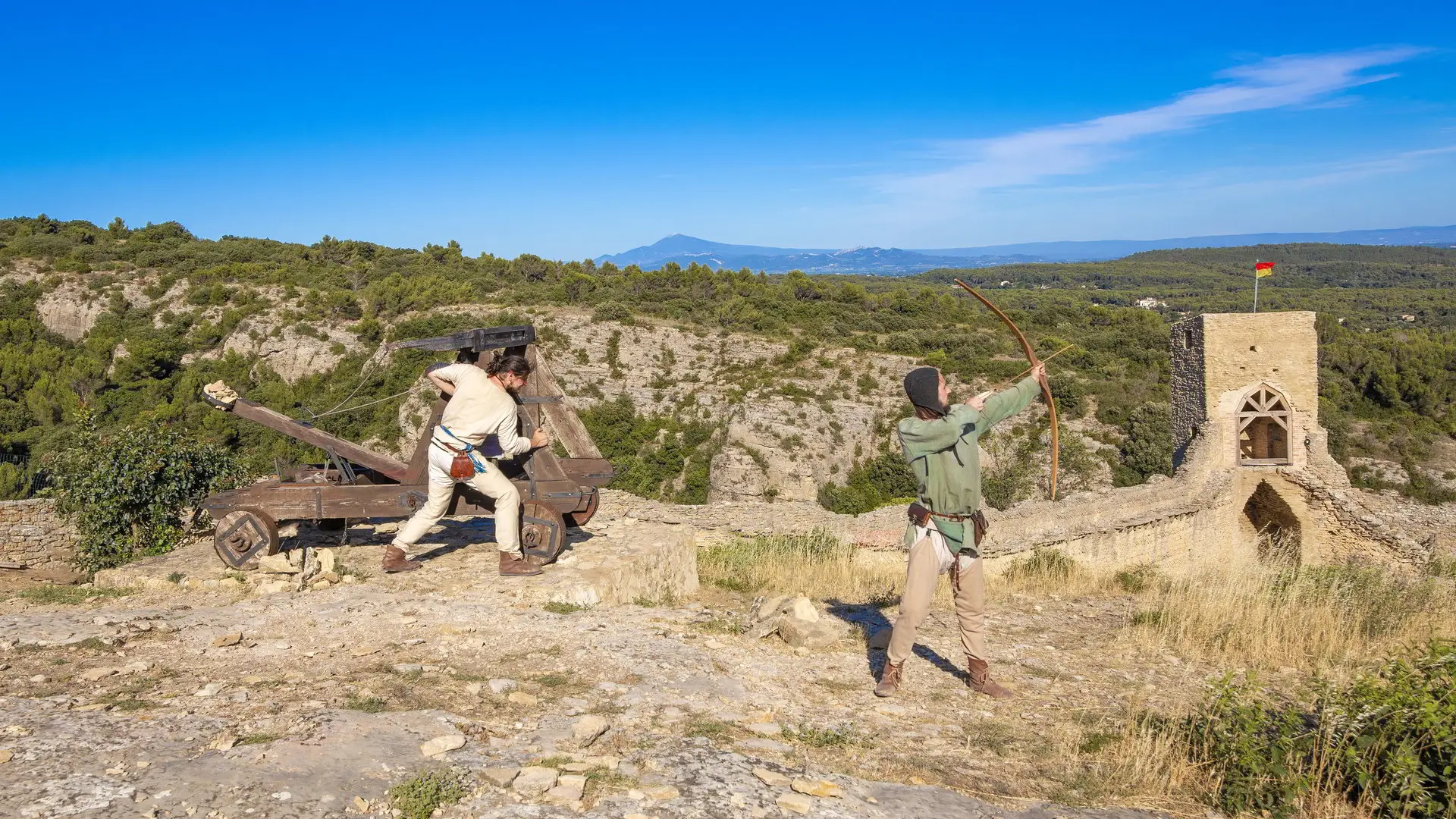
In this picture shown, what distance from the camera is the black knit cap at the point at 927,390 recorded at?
4.33 metres

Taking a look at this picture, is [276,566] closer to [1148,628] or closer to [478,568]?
[478,568]

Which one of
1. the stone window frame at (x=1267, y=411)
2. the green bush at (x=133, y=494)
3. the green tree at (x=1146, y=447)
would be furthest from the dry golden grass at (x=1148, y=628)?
the green tree at (x=1146, y=447)

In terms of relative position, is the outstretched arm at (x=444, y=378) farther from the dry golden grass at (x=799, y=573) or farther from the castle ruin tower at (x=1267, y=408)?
the castle ruin tower at (x=1267, y=408)

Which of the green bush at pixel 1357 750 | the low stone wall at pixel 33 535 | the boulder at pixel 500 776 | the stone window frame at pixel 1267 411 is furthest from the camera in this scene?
the stone window frame at pixel 1267 411

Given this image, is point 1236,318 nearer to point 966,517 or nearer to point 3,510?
point 966,517

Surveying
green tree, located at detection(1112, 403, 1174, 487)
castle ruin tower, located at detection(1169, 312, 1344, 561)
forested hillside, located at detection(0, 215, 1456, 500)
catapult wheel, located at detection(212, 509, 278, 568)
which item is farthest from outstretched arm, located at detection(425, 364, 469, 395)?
green tree, located at detection(1112, 403, 1174, 487)

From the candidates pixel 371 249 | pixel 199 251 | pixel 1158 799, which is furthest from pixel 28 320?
pixel 1158 799

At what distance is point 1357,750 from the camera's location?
10.9 feet

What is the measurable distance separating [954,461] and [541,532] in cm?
350

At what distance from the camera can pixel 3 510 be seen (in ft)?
34.0

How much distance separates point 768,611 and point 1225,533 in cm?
1330

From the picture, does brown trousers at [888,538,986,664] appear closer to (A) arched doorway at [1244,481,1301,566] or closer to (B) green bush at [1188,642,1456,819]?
(B) green bush at [1188,642,1456,819]

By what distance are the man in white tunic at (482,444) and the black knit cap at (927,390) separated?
294 cm

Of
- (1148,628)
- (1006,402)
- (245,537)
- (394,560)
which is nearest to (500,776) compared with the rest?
(1006,402)
